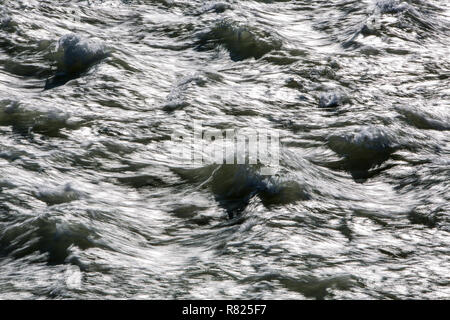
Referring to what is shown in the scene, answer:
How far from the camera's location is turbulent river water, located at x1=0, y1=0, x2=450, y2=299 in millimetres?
3605

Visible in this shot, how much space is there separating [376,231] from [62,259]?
152 centimetres

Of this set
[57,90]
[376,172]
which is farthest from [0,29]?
[376,172]

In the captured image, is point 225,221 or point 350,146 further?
point 350,146

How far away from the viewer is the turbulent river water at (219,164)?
361cm

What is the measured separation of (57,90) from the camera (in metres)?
5.48

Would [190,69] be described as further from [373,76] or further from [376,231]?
[376,231]

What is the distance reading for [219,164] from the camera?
4.60 m

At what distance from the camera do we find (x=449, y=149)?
4.81 m

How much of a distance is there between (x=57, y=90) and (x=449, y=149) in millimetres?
2596

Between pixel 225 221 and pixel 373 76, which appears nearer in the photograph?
pixel 225 221

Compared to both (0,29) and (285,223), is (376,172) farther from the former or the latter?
(0,29)
